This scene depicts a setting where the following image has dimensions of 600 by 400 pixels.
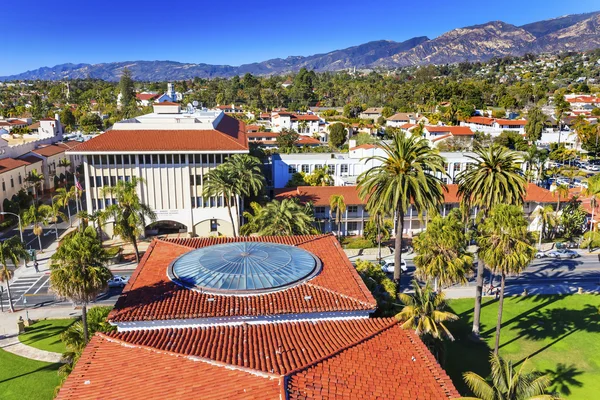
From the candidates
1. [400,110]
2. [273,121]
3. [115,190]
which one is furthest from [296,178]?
[400,110]

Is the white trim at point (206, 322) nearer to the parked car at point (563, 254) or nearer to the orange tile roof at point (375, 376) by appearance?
the orange tile roof at point (375, 376)

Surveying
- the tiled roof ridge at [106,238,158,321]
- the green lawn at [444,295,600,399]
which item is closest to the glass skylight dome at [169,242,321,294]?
the tiled roof ridge at [106,238,158,321]

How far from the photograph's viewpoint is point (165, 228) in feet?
209

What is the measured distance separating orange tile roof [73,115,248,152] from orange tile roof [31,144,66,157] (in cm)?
3465

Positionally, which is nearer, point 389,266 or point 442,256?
point 442,256

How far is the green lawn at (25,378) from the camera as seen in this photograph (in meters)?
28.5

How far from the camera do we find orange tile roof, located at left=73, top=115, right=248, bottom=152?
187ft

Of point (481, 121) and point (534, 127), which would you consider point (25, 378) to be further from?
point (481, 121)

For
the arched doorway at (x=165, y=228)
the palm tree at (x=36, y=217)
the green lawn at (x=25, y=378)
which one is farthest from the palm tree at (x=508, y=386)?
the palm tree at (x=36, y=217)

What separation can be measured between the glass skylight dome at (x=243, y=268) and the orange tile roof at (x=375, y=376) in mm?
6751

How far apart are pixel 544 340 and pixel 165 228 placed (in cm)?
4784

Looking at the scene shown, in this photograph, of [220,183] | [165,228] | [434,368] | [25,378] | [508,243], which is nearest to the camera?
[434,368]

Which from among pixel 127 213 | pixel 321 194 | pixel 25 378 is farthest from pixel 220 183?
pixel 25 378

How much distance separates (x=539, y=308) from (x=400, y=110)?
138 m
